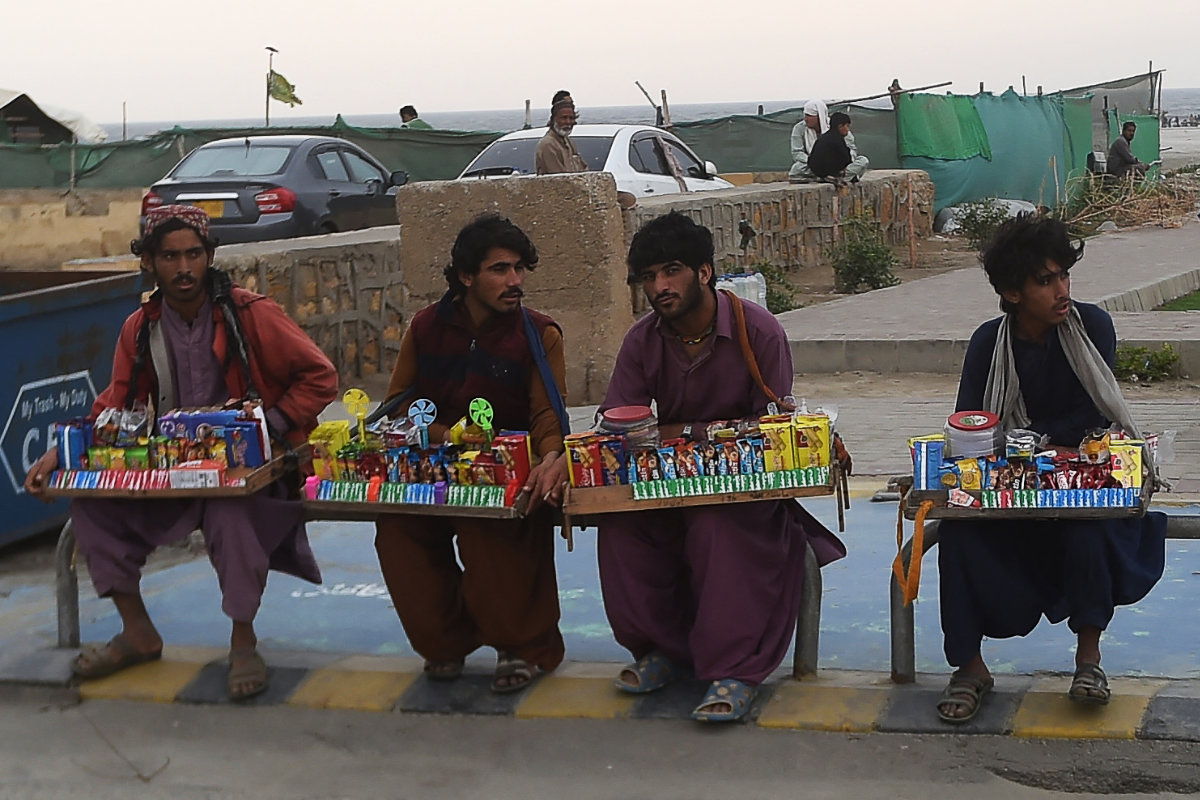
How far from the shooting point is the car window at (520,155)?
503 inches

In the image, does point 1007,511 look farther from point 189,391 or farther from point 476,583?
point 189,391

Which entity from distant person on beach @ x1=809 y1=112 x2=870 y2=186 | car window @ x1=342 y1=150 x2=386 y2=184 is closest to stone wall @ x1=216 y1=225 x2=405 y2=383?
car window @ x1=342 y1=150 x2=386 y2=184

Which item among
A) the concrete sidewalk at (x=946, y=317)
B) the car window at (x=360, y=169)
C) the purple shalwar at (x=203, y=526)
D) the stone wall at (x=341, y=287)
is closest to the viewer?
the purple shalwar at (x=203, y=526)

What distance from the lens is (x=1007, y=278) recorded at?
4.09m

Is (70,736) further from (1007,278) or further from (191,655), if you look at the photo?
(1007,278)

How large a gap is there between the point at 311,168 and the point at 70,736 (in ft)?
31.2

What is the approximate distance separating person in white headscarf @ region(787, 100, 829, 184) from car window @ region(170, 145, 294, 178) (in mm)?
6009

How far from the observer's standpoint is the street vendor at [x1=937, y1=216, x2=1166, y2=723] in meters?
3.85

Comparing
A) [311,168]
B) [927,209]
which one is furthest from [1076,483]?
[927,209]

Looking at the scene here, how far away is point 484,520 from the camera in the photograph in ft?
14.3

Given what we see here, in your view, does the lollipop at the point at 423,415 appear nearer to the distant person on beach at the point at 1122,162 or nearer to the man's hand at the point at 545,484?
the man's hand at the point at 545,484

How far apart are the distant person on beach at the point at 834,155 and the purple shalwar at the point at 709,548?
12.7 metres

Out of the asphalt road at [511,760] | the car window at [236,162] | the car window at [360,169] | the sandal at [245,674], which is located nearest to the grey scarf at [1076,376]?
the asphalt road at [511,760]

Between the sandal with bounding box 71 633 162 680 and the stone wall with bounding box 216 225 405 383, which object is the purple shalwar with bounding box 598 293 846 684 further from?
the stone wall with bounding box 216 225 405 383
